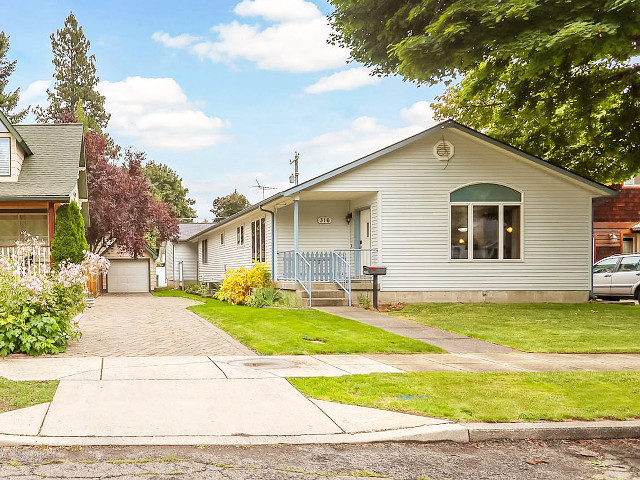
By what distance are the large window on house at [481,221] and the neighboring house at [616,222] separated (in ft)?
37.8

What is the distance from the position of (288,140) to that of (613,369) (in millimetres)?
36245

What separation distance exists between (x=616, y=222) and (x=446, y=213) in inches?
534

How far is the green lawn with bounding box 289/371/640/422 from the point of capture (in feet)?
20.0

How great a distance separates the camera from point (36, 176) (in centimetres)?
1898

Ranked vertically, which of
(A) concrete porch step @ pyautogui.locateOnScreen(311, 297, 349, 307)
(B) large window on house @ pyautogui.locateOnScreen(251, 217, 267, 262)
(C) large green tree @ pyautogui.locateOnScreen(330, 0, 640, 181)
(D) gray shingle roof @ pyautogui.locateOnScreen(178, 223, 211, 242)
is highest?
(C) large green tree @ pyautogui.locateOnScreen(330, 0, 640, 181)

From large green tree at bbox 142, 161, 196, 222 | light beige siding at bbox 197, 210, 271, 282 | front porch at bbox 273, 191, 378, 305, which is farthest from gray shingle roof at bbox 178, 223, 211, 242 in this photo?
large green tree at bbox 142, 161, 196, 222

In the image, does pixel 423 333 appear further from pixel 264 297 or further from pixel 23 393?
pixel 23 393

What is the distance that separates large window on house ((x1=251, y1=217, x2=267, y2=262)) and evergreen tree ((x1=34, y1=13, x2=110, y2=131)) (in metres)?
32.2

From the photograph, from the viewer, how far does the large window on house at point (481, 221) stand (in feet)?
61.6

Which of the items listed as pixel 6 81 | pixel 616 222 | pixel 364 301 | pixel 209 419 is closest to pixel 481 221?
pixel 364 301

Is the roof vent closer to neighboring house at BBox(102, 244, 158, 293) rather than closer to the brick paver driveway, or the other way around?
the brick paver driveway

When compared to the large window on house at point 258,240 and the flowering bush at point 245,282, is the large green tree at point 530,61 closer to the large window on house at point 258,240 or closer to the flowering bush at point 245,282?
the flowering bush at point 245,282

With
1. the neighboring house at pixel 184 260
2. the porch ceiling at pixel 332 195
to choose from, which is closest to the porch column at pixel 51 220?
the porch ceiling at pixel 332 195

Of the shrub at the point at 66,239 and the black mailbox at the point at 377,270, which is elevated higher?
the shrub at the point at 66,239
